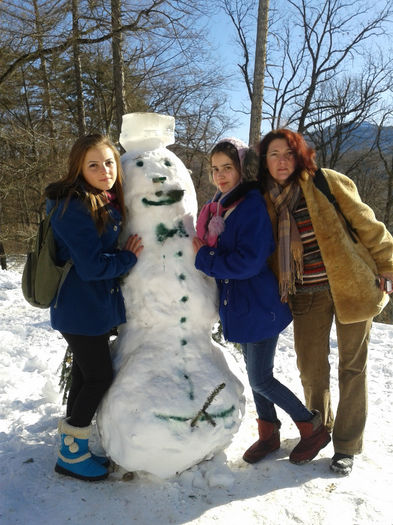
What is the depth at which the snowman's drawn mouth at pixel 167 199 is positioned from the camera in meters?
2.44

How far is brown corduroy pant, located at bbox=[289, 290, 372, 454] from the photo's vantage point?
8.68ft

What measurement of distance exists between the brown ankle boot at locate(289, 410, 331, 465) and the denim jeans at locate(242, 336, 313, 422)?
48 mm

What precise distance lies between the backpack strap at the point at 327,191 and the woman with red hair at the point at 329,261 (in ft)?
0.04

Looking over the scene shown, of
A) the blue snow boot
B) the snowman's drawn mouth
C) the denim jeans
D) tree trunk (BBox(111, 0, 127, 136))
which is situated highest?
tree trunk (BBox(111, 0, 127, 136))

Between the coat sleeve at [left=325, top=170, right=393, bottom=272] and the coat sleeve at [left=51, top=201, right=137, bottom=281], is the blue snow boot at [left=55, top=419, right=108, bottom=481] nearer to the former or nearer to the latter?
the coat sleeve at [left=51, top=201, right=137, bottom=281]

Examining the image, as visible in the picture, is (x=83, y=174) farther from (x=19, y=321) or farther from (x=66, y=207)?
(x=19, y=321)

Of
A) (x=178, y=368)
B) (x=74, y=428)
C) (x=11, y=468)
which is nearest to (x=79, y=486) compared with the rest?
(x=74, y=428)

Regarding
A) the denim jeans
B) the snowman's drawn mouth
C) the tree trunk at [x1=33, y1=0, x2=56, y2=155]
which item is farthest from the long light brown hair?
the tree trunk at [x1=33, y1=0, x2=56, y2=155]

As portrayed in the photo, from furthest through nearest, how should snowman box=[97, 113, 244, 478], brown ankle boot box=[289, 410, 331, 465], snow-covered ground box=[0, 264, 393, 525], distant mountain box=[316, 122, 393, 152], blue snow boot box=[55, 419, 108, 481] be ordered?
distant mountain box=[316, 122, 393, 152], brown ankle boot box=[289, 410, 331, 465], blue snow boot box=[55, 419, 108, 481], snowman box=[97, 113, 244, 478], snow-covered ground box=[0, 264, 393, 525]

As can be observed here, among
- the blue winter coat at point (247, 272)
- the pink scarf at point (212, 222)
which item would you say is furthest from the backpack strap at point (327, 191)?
the pink scarf at point (212, 222)

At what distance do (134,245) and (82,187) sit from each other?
45 cm

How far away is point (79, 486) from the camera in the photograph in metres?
2.33

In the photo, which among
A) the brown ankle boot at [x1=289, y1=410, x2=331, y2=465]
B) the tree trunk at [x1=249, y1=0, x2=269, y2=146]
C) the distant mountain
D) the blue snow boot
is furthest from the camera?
the distant mountain

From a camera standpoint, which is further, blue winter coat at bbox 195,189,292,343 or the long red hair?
the long red hair
